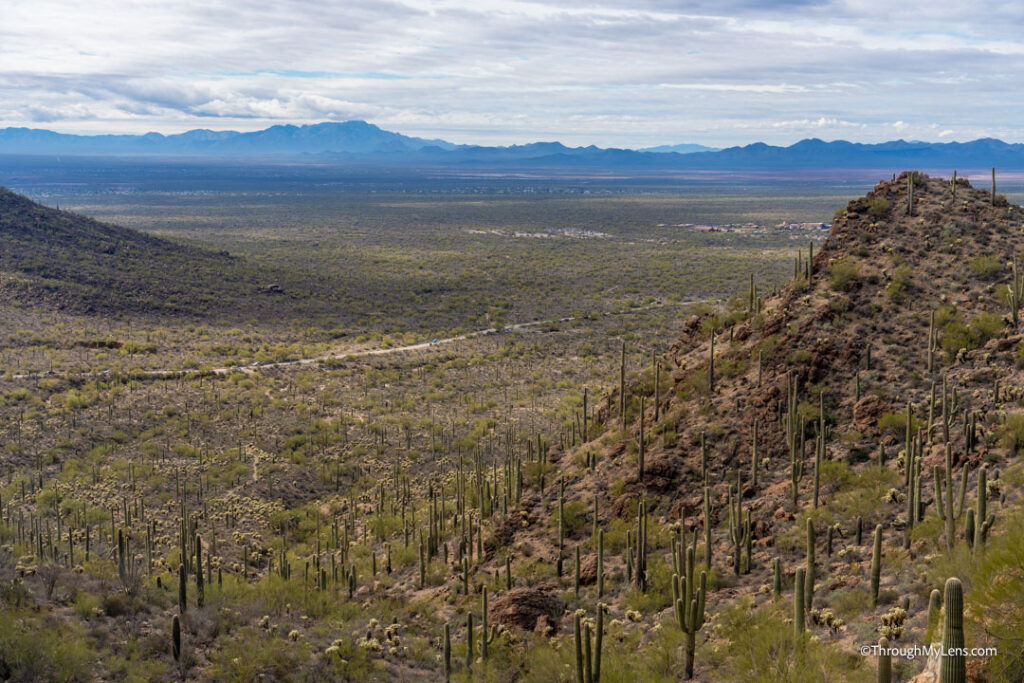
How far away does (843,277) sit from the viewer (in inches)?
810

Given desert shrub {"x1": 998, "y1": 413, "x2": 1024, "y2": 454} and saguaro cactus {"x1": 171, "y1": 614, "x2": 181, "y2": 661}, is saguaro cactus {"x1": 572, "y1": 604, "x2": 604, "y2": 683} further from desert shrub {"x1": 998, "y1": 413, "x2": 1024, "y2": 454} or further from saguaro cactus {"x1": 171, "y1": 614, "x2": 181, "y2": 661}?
desert shrub {"x1": 998, "y1": 413, "x2": 1024, "y2": 454}

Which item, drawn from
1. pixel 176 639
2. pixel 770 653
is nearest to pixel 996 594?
pixel 770 653

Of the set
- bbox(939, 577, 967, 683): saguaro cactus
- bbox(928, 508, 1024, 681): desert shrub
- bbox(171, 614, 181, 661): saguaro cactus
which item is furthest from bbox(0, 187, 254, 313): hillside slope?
bbox(939, 577, 967, 683): saguaro cactus

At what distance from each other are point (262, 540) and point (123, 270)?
52479mm

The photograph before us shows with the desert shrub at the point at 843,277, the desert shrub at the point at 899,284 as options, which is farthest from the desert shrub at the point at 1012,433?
the desert shrub at the point at 843,277

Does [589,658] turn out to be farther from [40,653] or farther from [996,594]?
[40,653]

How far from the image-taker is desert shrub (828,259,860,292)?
2048 centimetres

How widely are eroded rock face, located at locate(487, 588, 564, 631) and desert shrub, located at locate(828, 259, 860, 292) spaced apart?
35.8ft

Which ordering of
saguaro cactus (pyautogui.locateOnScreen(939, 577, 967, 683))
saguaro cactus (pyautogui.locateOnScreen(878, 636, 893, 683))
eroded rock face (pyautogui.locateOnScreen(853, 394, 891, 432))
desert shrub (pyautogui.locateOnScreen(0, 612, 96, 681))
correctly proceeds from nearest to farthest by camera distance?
saguaro cactus (pyautogui.locateOnScreen(939, 577, 967, 683))
saguaro cactus (pyautogui.locateOnScreen(878, 636, 893, 683))
desert shrub (pyautogui.locateOnScreen(0, 612, 96, 681))
eroded rock face (pyautogui.locateOnScreen(853, 394, 891, 432))

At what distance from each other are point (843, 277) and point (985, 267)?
323 cm

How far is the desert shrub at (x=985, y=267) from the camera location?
65.2ft

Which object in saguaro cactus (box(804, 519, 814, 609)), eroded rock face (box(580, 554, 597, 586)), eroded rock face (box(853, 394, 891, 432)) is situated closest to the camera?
saguaro cactus (box(804, 519, 814, 609))

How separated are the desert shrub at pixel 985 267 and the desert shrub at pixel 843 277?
265 cm

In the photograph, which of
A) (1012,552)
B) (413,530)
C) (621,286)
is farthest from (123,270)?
(1012,552)
